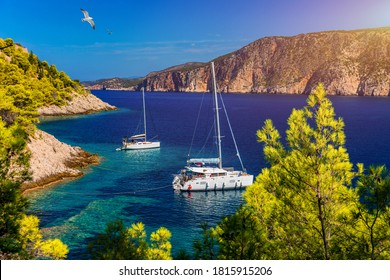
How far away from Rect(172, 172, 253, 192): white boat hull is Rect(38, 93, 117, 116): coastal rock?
67120 millimetres

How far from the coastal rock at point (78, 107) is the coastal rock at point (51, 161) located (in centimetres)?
5282

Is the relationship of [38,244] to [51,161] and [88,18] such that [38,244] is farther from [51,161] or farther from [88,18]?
[51,161]

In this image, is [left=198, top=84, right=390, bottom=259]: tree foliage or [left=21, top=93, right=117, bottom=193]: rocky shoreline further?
[left=21, top=93, right=117, bottom=193]: rocky shoreline

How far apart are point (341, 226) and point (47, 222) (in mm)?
22354

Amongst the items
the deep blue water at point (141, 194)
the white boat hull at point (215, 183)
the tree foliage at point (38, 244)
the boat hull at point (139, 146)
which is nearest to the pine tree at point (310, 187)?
the tree foliage at point (38, 244)

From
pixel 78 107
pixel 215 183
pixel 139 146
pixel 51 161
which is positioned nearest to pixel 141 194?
pixel 215 183

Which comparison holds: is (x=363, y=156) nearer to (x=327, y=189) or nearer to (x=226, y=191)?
(x=226, y=191)

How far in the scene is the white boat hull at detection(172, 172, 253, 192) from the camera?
1398 inches

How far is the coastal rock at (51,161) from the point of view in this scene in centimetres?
3528

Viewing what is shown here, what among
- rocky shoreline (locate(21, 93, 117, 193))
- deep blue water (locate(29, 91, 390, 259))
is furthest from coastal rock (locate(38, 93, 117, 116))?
rocky shoreline (locate(21, 93, 117, 193))

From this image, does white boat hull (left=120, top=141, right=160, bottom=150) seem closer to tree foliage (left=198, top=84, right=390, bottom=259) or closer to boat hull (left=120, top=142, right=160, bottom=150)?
boat hull (left=120, top=142, right=160, bottom=150)

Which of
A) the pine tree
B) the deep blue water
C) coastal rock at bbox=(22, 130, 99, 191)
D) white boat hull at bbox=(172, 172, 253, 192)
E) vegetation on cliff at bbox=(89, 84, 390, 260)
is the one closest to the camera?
vegetation on cliff at bbox=(89, 84, 390, 260)
